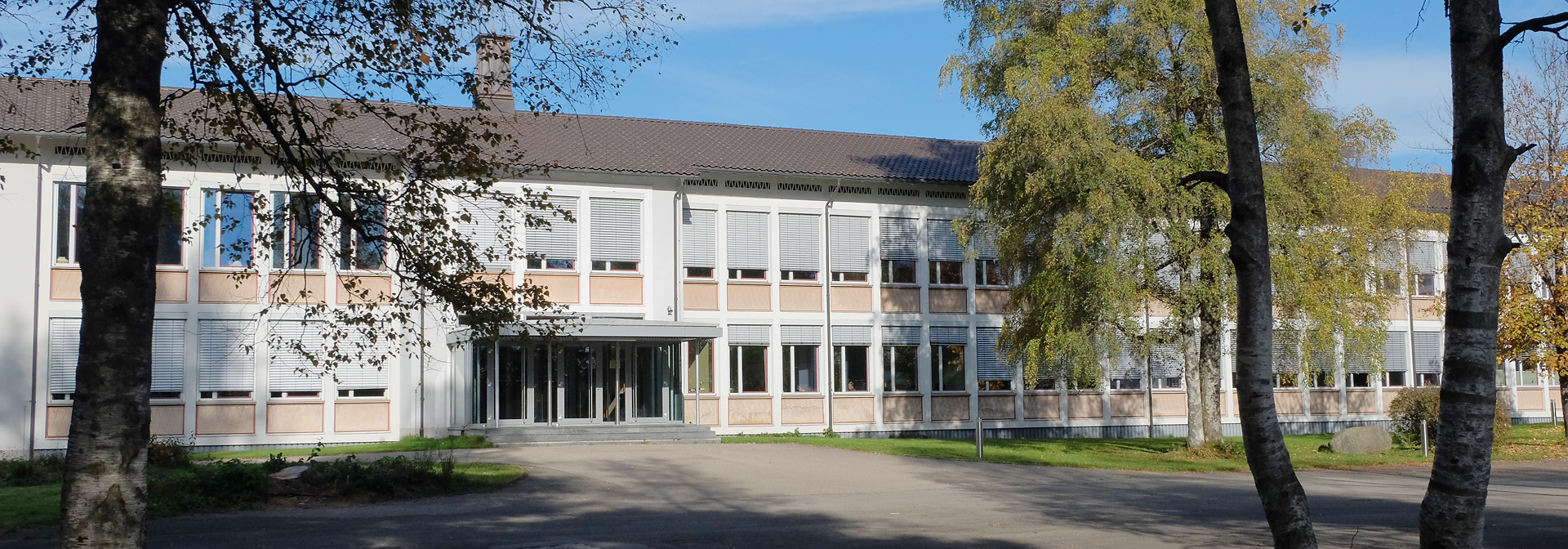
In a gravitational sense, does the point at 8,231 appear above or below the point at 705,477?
above

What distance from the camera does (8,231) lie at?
82.1 ft

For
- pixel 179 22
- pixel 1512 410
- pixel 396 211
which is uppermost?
pixel 179 22

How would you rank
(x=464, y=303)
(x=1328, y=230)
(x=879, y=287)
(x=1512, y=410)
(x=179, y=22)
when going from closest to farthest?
(x=179, y=22) → (x=464, y=303) → (x=1328, y=230) → (x=879, y=287) → (x=1512, y=410)

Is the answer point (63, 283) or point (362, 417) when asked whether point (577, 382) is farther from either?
point (63, 283)

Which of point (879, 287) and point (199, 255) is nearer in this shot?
point (199, 255)

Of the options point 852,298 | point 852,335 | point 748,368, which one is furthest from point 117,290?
point 852,298

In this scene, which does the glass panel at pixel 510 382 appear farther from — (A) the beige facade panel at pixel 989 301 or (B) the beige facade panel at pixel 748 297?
(A) the beige facade panel at pixel 989 301

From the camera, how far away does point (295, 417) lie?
26938mm

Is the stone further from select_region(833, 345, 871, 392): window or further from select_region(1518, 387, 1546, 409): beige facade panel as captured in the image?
select_region(1518, 387, 1546, 409): beige facade panel

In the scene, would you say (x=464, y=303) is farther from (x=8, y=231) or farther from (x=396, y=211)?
(x=8, y=231)

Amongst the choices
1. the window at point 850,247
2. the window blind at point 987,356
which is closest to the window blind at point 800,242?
the window at point 850,247

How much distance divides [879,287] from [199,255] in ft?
54.5

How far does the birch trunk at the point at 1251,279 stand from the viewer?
5496 millimetres

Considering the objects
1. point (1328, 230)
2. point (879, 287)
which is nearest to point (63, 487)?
point (1328, 230)
